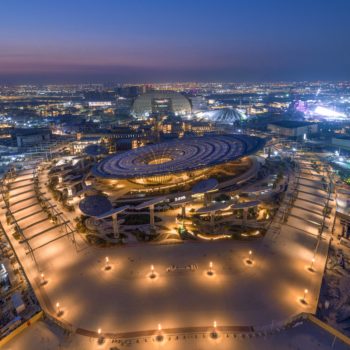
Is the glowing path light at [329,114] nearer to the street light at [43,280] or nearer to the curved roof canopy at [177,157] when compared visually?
the curved roof canopy at [177,157]

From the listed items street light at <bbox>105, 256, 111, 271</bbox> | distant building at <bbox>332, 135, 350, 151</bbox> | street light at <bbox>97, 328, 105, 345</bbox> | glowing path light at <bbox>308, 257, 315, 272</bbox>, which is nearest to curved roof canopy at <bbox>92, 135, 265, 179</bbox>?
street light at <bbox>105, 256, 111, 271</bbox>

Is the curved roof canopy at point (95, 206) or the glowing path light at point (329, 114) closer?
the curved roof canopy at point (95, 206)

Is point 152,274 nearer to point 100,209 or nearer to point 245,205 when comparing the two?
point 100,209

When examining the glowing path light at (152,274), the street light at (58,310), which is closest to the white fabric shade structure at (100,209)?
the glowing path light at (152,274)

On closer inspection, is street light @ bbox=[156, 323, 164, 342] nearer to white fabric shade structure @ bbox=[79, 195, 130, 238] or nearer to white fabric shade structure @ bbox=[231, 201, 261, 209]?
white fabric shade structure @ bbox=[79, 195, 130, 238]

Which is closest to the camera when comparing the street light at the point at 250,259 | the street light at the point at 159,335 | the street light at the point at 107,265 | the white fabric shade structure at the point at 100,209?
the street light at the point at 159,335

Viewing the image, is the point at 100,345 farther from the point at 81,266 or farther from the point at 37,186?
the point at 37,186
